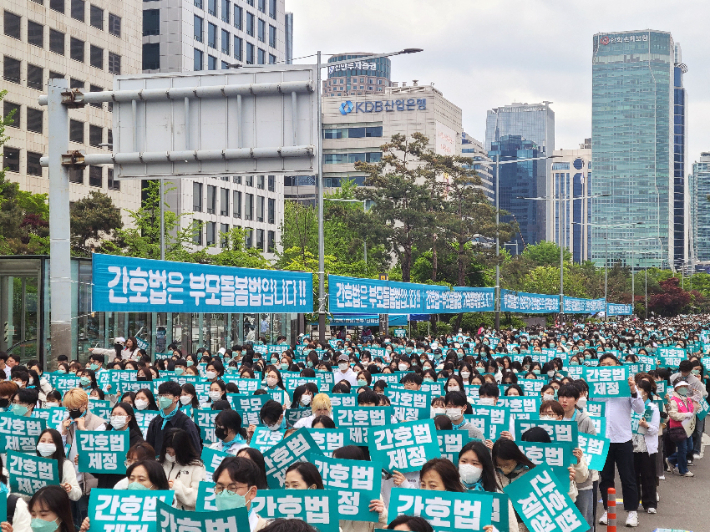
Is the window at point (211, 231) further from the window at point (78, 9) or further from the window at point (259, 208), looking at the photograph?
the window at point (78, 9)

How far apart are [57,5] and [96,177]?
10388 millimetres

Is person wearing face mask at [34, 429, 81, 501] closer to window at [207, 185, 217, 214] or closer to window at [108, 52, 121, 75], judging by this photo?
window at [108, 52, 121, 75]

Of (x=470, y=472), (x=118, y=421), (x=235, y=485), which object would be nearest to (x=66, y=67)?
(x=118, y=421)

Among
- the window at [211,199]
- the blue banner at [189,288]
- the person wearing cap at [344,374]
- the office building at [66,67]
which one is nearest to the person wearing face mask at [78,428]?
the person wearing cap at [344,374]

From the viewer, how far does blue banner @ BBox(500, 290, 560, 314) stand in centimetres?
5352

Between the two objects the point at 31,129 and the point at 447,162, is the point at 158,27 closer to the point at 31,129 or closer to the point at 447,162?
the point at 31,129

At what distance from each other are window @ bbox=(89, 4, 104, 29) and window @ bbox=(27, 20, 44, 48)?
4.61 m

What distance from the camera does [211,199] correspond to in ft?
243

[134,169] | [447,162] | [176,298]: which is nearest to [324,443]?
[134,169]

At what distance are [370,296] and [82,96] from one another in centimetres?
1717

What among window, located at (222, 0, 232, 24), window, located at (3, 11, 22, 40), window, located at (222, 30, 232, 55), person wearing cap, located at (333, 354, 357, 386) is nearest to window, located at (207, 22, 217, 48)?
window, located at (222, 30, 232, 55)

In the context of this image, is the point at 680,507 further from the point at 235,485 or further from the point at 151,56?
the point at 151,56

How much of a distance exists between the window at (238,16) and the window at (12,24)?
96.3 feet

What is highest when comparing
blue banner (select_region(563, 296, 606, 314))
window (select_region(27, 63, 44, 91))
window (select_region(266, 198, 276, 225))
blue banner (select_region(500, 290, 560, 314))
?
window (select_region(27, 63, 44, 91))
